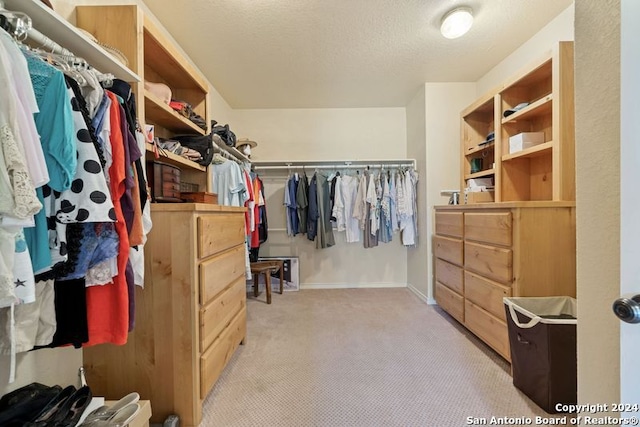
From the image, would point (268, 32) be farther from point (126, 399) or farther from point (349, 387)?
point (349, 387)

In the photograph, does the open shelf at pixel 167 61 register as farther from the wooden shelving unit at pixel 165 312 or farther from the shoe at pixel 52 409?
the shoe at pixel 52 409

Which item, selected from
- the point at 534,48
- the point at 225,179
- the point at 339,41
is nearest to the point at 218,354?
the point at 225,179

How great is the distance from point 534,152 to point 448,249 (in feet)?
3.17

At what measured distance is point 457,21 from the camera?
1.76m

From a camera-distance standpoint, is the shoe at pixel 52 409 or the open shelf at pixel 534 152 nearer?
the shoe at pixel 52 409

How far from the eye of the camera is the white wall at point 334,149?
3395mm

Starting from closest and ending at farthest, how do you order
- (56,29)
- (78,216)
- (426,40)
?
1. (78,216)
2. (56,29)
3. (426,40)

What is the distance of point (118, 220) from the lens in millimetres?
817

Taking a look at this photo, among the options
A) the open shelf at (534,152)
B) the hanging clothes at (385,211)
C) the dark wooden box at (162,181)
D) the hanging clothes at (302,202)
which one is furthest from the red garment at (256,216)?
the open shelf at (534,152)

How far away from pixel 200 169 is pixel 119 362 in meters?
1.25
